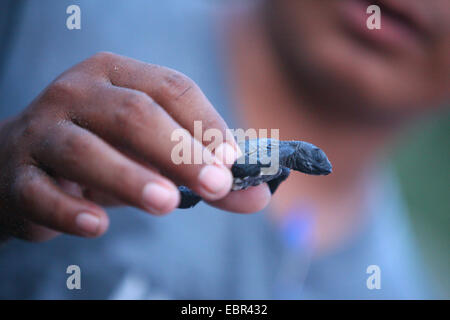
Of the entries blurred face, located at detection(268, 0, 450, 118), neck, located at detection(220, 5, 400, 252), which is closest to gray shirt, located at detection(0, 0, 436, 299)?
neck, located at detection(220, 5, 400, 252)

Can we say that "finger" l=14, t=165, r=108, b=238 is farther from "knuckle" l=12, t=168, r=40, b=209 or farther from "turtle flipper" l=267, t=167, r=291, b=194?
"turtle flipper" l=267, t=167, r=291, b=194

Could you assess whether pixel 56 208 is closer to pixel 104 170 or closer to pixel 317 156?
pixel 104 170

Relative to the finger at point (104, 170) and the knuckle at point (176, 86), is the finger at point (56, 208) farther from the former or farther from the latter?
the knuckle at point (176, 86)

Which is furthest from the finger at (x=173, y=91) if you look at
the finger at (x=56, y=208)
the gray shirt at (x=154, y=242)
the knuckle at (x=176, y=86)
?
the gray shirt at (x=154, y=242)

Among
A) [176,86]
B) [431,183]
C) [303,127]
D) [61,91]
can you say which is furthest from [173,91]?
[431,183]

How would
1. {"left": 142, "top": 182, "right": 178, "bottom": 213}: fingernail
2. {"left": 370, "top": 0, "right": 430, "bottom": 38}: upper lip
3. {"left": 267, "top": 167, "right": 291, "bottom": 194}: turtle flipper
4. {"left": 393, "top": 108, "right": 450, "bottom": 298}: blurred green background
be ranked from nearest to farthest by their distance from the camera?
{"left": 142, "top": 182, "right": 178, "bottom": 213}: fingernail, {"left": 267, "top": 167, "right": 291, "bottom": 194}: turtle flipper, {"left": 370, "top": 0, "right": 430, "bottom": 38}: upper lip, {"left": 393, "top": 108, "right": 450, "bottom": 298}: blurred green background
